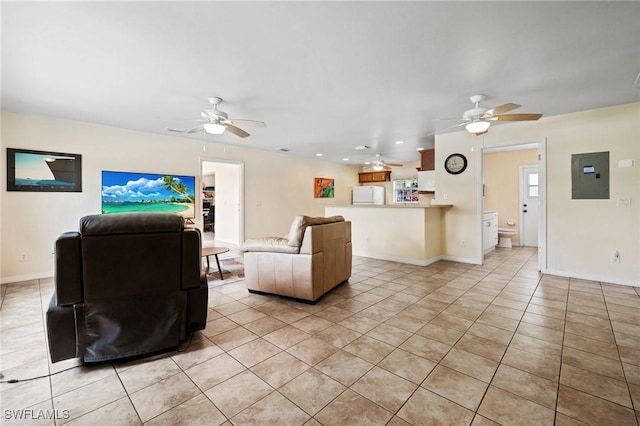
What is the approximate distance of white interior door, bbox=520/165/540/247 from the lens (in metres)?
6.75

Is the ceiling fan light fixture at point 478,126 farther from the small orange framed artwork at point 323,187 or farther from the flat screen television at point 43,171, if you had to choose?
the flat screen television at point 43,171

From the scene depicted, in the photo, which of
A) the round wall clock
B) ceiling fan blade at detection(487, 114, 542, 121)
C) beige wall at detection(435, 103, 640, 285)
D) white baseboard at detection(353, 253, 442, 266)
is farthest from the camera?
the round wall clock

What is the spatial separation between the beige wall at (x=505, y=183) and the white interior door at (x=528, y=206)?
8 centimetres

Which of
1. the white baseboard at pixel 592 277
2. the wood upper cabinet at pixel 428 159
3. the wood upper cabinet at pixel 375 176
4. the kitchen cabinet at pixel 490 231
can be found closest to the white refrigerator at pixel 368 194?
the wood upper cabinet at pixel 375 176

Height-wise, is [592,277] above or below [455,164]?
below

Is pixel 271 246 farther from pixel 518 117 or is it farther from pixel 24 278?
pixel 24 278

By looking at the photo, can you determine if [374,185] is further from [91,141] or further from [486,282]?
[91,141]

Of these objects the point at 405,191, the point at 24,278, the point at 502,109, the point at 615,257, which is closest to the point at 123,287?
the point at 24,278

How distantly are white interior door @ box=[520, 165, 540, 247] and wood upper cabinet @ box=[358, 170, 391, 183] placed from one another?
12.5ft

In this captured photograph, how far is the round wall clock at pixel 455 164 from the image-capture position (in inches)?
200

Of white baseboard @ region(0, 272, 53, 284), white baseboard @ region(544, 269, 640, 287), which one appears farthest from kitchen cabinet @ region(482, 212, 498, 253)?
white baseboard @ region(0, 272, 53, 284)

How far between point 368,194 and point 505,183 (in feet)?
13.0

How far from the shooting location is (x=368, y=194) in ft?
31.1

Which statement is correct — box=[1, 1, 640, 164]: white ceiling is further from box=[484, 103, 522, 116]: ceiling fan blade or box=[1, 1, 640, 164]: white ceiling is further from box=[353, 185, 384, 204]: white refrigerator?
box=[353, 185, 384, 204]: white refrigerator
